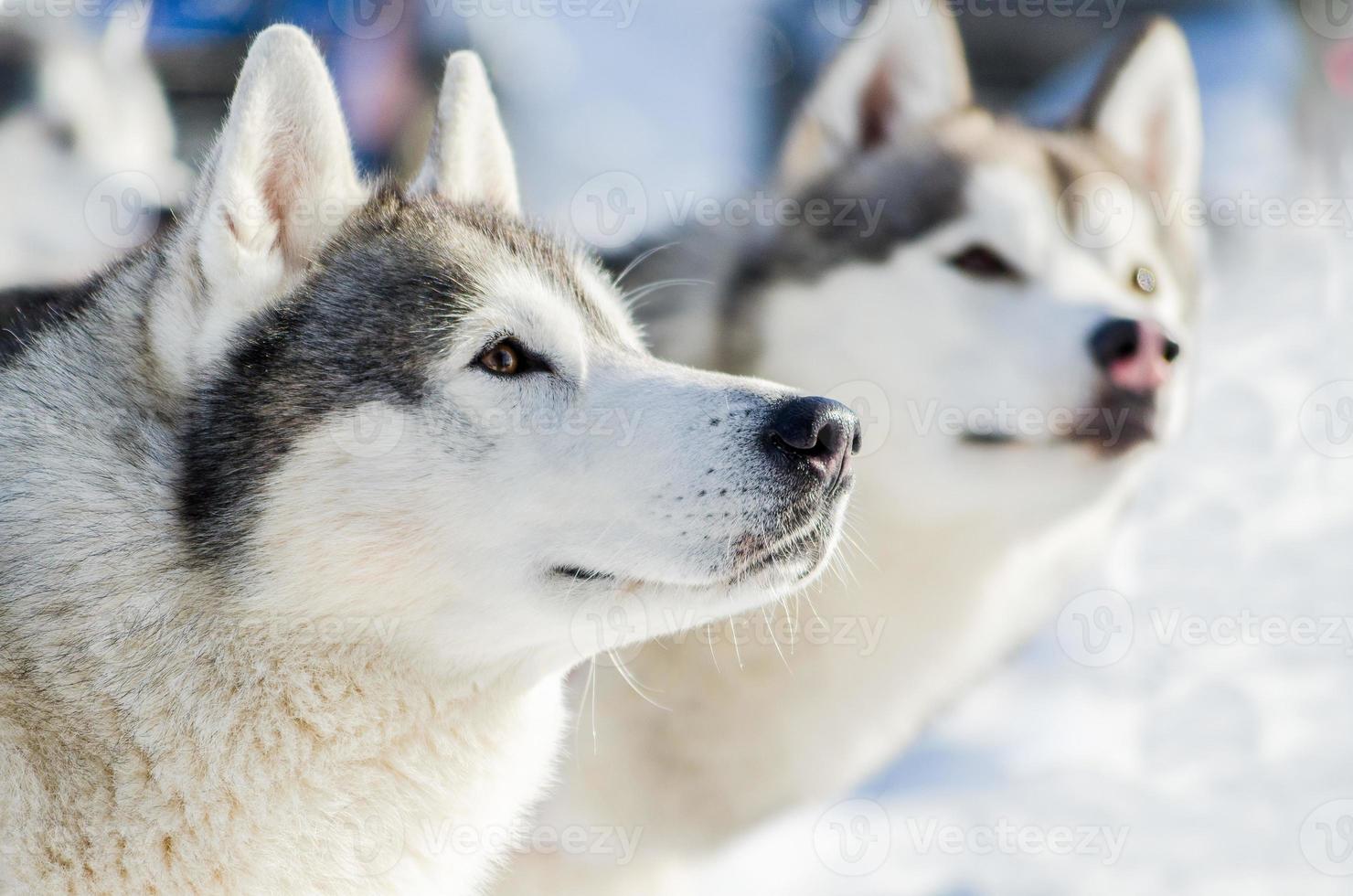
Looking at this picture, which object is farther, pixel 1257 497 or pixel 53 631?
pixel 1257 497

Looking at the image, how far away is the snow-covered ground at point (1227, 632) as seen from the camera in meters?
3.15

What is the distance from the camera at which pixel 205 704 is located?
4.57ft

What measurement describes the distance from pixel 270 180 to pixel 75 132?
1927 mm

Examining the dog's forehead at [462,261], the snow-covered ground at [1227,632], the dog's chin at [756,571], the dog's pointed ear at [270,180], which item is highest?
the dog's pointed ear at [270,180]

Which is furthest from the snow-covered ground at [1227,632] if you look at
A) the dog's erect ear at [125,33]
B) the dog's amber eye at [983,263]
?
the dog's erect ear at [125,33]

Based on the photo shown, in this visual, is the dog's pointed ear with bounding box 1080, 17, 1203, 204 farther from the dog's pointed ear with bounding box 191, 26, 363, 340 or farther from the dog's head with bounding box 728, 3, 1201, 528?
the dog's pointed ear with bounding box 191, 26, 363, 340

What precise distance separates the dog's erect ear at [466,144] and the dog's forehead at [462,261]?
0.40ft

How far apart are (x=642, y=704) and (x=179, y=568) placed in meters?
1.38

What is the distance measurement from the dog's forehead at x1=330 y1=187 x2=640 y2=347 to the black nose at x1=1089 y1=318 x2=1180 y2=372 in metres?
1.09

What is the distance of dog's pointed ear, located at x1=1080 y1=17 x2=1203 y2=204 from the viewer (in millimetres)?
2721

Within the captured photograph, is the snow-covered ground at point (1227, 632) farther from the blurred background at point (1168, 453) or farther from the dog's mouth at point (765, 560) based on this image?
the dog's mouth at point (765, 560)

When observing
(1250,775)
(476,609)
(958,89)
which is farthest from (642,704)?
(1250,775)

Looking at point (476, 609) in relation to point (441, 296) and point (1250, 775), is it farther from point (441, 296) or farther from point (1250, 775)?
point (1250, 775)

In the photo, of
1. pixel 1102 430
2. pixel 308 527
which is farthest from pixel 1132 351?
pixel 308 527
